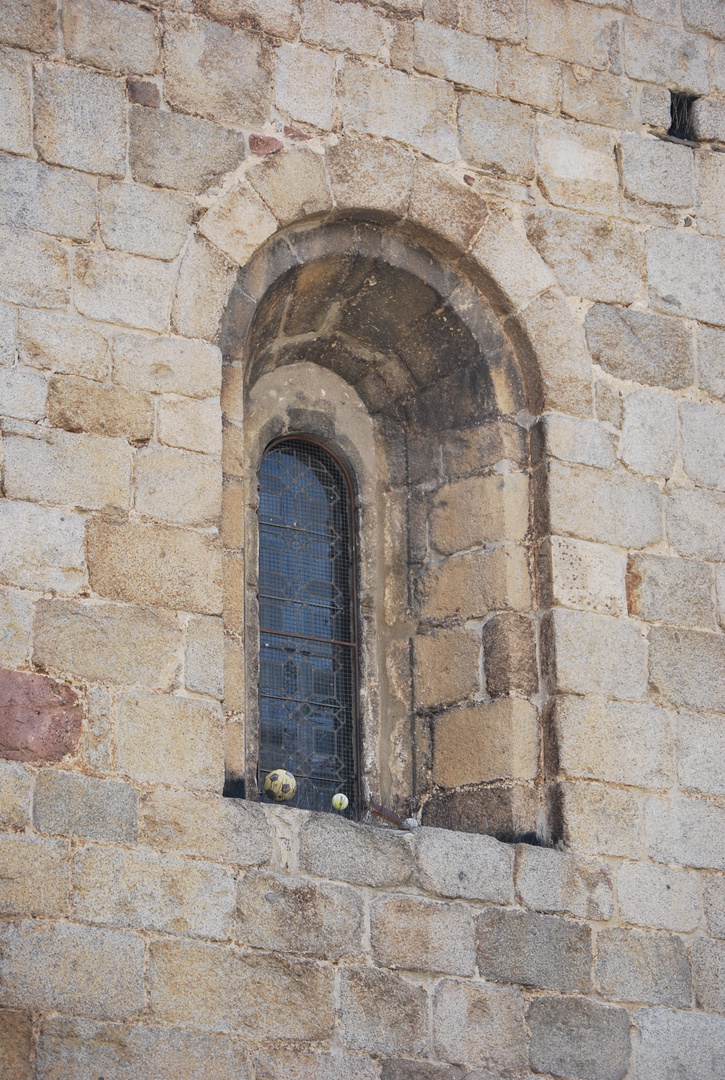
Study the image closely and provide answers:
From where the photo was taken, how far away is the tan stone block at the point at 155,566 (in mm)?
6613

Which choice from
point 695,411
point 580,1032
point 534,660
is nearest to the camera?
point 580,1032

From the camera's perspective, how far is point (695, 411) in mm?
7875

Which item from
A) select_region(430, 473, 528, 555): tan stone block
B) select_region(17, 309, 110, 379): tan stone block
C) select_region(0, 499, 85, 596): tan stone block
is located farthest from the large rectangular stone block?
select_region(430, 473, 528, 555): tan stone block

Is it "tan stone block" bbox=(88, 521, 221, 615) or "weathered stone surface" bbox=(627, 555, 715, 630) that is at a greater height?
"weathered stone surface" bbox=(627, 555, 715, 630)

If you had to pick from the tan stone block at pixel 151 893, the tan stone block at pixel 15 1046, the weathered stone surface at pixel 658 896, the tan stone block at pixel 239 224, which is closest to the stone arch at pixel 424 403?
the tan stone block at pixel 239 224

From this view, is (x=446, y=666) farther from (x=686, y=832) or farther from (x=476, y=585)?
(x=686, y=832)

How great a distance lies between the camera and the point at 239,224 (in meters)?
7.29

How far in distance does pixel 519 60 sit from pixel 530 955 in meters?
3.52

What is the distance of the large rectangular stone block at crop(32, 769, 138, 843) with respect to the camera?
6223mm

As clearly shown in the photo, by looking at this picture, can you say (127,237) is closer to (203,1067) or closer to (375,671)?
(375,671)

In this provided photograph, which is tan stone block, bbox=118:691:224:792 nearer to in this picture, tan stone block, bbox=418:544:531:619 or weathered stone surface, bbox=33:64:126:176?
tan stone block, bbox=418:544:531:619

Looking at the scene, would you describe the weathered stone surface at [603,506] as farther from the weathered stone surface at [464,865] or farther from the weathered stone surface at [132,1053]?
the weathered stone surface at [132,1053]

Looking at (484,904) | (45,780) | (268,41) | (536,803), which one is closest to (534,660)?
(536,803)

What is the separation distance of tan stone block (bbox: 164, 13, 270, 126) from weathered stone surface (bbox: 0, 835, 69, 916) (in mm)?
2779
